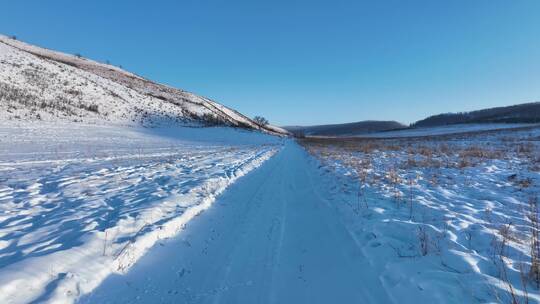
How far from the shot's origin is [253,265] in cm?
441

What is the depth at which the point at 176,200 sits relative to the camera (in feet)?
24.5

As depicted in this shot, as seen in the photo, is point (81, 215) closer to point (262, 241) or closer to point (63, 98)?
point (262, 241)

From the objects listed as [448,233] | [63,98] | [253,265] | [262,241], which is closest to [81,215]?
[262,241]

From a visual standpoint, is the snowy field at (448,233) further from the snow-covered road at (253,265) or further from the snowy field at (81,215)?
the snowy field at (81,215)

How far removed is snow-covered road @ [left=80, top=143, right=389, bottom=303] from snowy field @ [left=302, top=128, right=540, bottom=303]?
42 cm

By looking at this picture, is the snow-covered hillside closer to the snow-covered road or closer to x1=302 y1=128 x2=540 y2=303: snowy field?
the snow-covered road

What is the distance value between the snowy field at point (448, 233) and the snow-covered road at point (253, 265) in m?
0.42

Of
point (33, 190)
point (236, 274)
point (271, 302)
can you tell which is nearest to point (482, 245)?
point (271, 302)

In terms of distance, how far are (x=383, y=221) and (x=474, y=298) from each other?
8.96 ft

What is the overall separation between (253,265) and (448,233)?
11.1 ft

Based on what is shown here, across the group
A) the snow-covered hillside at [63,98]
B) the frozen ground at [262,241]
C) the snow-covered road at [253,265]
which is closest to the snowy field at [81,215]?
the frozen ground at [262,241]

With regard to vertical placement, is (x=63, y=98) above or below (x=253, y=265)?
above

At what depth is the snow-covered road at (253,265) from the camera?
3664mm

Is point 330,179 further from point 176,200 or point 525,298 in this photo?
point 525,298
